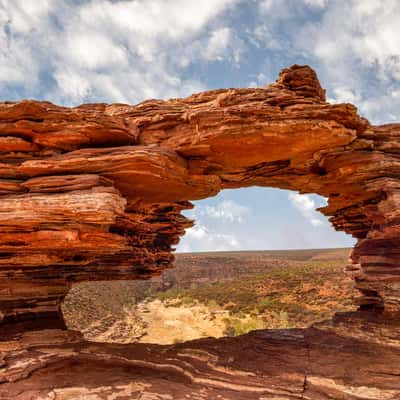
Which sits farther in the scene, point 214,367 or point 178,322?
point 178,322

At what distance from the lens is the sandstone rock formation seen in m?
11.1

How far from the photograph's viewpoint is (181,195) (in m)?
17.2

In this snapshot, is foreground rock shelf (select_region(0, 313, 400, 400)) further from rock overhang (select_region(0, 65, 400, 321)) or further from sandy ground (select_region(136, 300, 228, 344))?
sandy ground (select_region(136, 300, 228, 344))

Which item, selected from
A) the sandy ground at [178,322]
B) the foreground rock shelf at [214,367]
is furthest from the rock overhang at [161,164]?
the sandy ground at [178,322]

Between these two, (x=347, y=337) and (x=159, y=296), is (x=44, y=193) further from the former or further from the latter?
(x=159, y=296)

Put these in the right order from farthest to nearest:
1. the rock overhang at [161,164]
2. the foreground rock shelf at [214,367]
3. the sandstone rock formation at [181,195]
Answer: the rock overhang at [161,164] → the sandstone rock formation at [181,195] → the foreground rock shelf at [214,367]

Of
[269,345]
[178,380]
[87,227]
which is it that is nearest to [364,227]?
[269,345]

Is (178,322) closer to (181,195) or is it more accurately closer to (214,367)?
(181,195)

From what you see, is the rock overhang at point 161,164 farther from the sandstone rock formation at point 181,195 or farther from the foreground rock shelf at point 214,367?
the foreground rock shelf at point 214,367

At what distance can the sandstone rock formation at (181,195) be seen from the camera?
11.1 meters

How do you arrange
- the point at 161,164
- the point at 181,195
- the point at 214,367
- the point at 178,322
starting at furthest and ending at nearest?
the point at 178,322 → the point at 181,195 → the point at 161,164 → the point at 214,367

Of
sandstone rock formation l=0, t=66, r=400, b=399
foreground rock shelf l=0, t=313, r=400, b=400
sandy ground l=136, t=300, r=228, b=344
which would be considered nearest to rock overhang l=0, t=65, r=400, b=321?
sandstone rock formation l=0, t=66, r=400, b=399

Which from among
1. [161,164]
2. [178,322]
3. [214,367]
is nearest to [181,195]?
[161,164]

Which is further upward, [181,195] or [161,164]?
[161,164]
